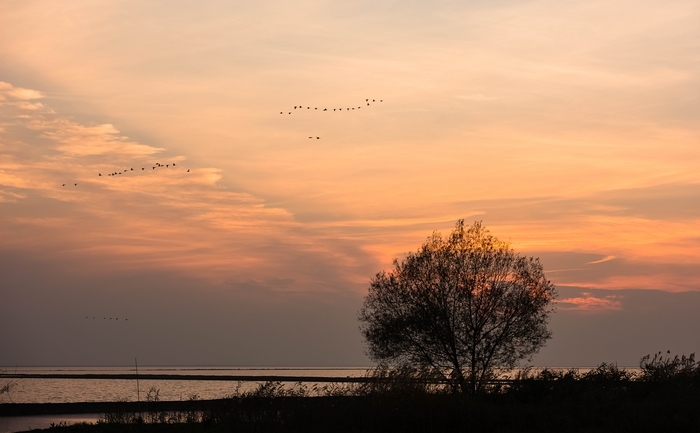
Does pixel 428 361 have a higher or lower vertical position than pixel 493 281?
lower

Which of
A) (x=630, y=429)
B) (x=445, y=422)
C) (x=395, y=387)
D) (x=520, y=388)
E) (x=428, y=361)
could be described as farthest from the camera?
(x=428, y=361)

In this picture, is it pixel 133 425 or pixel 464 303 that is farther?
pixel 464 303

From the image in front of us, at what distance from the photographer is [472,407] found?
2747 cm

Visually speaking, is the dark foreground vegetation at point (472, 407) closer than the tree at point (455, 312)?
Yes

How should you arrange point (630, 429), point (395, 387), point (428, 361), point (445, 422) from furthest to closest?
point (428, 361)
point (395, 387)
point (445, 422)
point (630, 429)

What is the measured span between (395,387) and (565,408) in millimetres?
6701

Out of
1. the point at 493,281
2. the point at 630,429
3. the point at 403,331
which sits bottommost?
the point at 630,429

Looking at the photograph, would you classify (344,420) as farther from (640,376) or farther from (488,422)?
(640,376)

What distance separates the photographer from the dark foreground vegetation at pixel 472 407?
26.2 metres

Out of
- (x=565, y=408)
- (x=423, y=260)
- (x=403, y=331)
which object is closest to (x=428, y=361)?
(x=403, y=331)

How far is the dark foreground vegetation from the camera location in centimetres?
2619

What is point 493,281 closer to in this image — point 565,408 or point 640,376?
point 640,376

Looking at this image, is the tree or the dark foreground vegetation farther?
the tree

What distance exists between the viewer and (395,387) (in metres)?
29.6
